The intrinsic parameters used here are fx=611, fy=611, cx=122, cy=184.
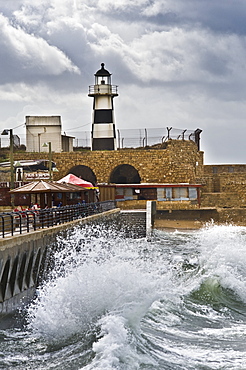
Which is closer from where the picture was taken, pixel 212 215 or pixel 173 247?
pixel 173 247

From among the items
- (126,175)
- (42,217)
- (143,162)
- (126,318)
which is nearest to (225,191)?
(143,162)

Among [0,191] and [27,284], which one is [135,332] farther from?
[0,191]

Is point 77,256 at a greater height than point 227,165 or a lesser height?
lesser

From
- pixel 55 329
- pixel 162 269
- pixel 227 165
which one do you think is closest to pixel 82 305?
pixel 55 329

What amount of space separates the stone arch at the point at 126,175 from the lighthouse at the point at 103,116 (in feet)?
6.23

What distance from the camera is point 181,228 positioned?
39.2m

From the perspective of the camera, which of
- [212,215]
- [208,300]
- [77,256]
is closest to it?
[208,300]

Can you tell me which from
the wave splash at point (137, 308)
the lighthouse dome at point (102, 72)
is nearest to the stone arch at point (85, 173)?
the lighthouse dome at point (102, 72)

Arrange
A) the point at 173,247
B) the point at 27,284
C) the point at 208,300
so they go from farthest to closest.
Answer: the point at 173,247 < the point at 208,300 < the point at 27,284

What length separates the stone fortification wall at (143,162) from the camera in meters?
47.2

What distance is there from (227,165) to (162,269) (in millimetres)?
35510

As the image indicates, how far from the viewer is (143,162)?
47.2m

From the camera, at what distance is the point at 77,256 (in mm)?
17781

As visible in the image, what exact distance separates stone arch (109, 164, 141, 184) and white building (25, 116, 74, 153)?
17.6 ft
